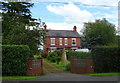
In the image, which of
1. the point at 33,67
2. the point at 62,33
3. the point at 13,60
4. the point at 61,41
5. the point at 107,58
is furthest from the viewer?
the point at 62,33

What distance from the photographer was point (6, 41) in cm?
1836

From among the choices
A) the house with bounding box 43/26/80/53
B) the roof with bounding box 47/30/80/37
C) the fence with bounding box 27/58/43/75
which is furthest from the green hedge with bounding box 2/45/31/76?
the roof with bounding box 47/30/80/37

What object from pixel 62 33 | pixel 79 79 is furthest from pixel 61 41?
pixel 79 79

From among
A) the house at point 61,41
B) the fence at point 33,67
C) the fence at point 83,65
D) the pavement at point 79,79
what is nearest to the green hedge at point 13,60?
the fence at point 33,67

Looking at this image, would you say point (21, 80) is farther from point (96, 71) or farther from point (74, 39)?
point (74, 39)

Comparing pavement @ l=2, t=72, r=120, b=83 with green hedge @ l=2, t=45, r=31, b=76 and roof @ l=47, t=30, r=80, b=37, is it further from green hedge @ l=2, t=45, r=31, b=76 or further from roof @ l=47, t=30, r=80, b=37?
roof @ l=47, t=30, r=80, b=37

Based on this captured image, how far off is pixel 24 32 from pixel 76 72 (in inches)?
249

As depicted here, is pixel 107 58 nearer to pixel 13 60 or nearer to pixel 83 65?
pixel 83 65

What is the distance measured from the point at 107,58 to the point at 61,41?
35.1 m

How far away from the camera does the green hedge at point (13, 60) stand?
49.1 ft

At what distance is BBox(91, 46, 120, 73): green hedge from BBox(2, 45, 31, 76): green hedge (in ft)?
22.8

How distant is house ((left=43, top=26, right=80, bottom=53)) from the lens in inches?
2048

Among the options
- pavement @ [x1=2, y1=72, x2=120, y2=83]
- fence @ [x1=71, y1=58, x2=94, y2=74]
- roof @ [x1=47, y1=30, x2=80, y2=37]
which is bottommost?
pavement @ [x1=2, y1=72, x2=120, y2=83]

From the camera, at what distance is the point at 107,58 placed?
17.8m
